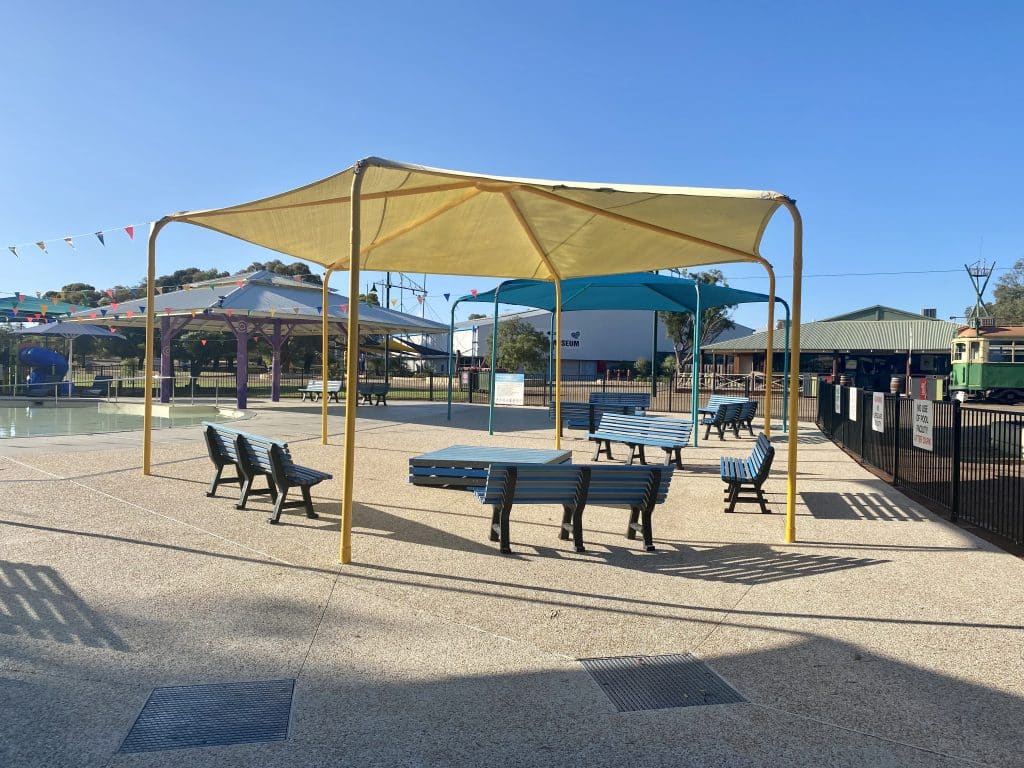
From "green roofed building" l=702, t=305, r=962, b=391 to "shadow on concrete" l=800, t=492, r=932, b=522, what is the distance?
35992 millimetres

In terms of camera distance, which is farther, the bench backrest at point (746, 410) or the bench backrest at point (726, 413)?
the bench backrest at point (746, 410)

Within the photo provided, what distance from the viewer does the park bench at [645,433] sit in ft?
33.5

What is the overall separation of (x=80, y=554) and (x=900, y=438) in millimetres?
10201

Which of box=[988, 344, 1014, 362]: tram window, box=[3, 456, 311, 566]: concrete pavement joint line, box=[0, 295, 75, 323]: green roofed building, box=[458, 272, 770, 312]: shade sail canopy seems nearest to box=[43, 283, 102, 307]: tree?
box=[0, 295, 75, 323]: green roofed building

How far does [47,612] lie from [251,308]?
1861 cm

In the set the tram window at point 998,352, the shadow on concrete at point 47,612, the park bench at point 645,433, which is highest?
the tram window at point 998,352

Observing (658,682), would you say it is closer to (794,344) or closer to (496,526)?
(496,526)


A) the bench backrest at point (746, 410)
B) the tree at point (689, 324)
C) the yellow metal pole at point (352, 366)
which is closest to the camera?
the yellow metal pole at point (352, 366)

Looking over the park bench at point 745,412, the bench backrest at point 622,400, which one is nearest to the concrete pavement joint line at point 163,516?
the bench backrest at point 622,400

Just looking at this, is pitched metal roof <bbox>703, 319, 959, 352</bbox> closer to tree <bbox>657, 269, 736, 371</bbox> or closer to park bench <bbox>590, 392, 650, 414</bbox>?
tree <bbox>657, 269, 736, 371</bbox>

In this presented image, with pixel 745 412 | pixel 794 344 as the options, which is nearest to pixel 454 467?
pixel 794 344

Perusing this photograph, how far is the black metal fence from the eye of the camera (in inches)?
294

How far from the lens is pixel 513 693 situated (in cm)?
352

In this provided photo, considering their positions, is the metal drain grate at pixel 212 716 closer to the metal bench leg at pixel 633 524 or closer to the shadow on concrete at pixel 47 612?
the shadow on concrete at pixel 47 612
